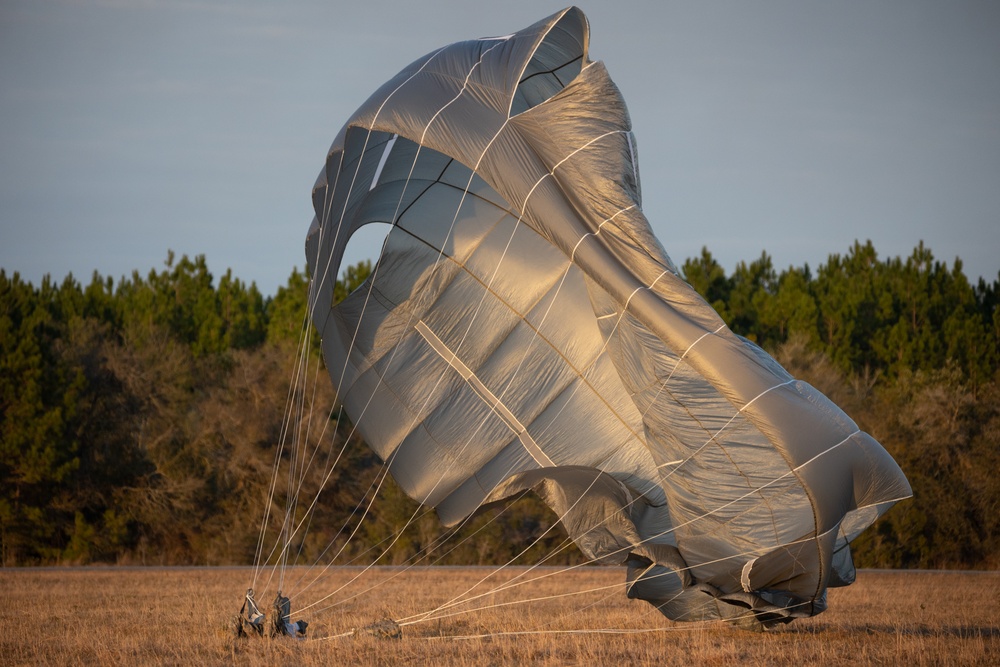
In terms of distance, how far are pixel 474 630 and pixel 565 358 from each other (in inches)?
116

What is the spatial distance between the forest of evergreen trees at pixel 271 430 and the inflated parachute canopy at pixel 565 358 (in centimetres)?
1347

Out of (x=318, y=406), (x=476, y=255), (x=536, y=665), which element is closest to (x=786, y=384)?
(x=536, y=665)

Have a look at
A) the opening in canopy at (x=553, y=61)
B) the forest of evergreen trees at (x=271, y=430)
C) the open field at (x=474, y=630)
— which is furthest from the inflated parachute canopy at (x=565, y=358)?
the forest of evergreen trees at (x=271, y=430)

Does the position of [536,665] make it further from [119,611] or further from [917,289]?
[917,289]

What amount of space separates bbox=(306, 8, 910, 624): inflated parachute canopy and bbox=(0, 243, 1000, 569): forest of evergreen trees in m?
13.5

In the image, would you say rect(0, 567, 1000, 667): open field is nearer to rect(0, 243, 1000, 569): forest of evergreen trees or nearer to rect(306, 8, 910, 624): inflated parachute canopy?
rect(306, 8, 910, 624): inflated parachute canopy

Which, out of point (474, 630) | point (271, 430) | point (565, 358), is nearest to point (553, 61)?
point (565, 358)

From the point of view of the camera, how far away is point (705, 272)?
34.8 meters

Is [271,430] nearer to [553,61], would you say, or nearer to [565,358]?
[565,358]

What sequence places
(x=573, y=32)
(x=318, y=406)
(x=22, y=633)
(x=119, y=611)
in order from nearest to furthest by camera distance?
1. (x=573, y=32)
2. (x=22, y=633)
3. (x=119, y=611)
4. (x=318, y=406)

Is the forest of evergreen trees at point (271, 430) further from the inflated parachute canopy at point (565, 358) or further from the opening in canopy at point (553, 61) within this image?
the opening in canopy at point (553, 61)

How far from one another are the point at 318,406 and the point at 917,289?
59.7 ft

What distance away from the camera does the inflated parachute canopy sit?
7938 mm

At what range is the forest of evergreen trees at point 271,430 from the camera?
26.3 m
